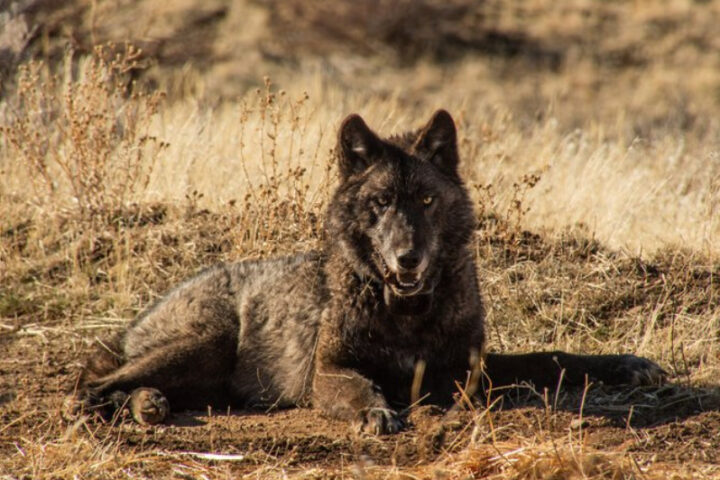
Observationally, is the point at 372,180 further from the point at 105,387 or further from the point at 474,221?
the point at 105,387

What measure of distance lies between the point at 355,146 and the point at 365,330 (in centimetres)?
118

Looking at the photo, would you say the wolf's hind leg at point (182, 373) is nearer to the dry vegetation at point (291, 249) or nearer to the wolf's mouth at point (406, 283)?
the dry vegetation at point (291, 249)

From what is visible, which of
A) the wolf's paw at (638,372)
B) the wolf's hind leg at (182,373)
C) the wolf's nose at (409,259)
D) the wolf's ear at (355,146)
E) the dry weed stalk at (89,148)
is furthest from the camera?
the dry weed stalk at (89,148)

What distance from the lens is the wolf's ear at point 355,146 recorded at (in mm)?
6113

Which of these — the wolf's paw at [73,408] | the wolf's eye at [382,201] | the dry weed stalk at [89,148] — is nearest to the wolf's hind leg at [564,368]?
the wolf's eye at [382,201]

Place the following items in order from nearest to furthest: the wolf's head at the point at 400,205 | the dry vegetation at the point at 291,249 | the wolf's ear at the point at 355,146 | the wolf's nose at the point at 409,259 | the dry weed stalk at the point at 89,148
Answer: the dry vegetation at the point at 291,249 < the wolf's nose at the point at 409,259 < the wolf's head at the point at 400,205 < the wolf's ear at the point at 355,146 < the dry weed stalk at the point at 89,148

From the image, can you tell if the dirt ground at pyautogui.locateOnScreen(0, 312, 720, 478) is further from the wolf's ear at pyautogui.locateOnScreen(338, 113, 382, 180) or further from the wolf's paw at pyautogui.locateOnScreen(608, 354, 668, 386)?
the wolf's ear at pyautogui.locateOnScreen(338, 113, 382, 180)

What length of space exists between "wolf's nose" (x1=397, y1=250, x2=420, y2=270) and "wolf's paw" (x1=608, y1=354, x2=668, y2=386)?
1.49 meters

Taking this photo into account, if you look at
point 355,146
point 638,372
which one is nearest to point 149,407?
point 355,146

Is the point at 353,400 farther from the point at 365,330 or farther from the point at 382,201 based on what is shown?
the point at 382,201

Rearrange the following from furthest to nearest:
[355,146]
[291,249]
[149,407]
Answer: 1. [291,249]
2. [355,146]
3. [149,407]

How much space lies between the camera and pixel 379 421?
17.3ft

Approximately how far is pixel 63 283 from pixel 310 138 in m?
3.03

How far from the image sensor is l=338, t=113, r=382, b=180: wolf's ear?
20.1ft
